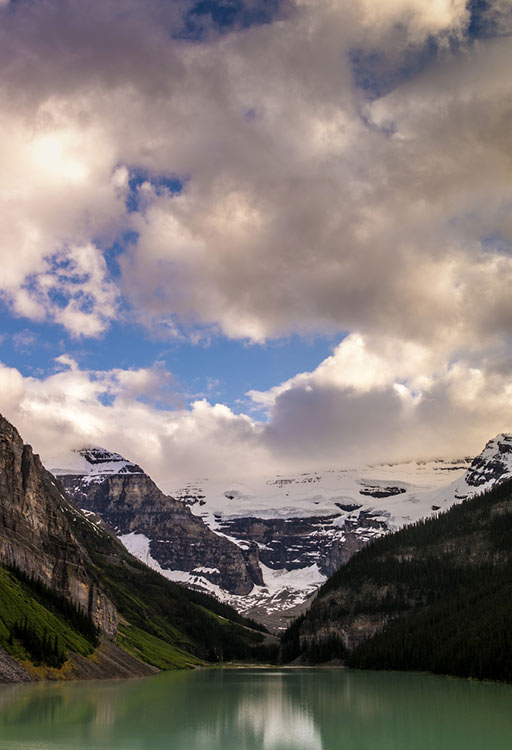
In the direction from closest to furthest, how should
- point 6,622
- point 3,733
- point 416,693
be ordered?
point 3,733, point 416,693, point 6,622

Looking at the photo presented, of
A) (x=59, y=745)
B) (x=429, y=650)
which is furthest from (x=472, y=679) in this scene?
(x=59, y=745)

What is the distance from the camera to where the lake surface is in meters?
53.2

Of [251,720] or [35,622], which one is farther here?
[35,622]

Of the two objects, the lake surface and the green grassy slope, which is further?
the green grassy slope

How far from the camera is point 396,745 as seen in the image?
52.6 meters

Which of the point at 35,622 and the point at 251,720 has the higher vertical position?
the point at 35,622

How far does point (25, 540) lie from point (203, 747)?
149 m

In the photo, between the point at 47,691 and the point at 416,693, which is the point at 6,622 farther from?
the point at 416,693

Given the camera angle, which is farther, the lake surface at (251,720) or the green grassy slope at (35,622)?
the green grassy slope at (35,622)

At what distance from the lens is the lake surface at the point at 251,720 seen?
53.2 meters

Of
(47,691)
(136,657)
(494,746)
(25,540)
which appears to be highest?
Result: (25,540)

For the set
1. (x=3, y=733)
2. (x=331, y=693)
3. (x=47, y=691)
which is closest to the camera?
(x=3, y=733)

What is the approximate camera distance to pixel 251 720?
72562mm

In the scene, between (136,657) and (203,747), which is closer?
(203,747)
